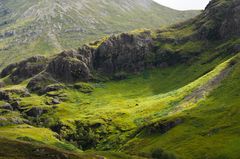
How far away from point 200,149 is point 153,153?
809 inches

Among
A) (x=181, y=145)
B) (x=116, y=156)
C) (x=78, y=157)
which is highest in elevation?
(x=78, y=157)

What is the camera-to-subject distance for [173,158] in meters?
170

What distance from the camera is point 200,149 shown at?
180500 millimetres

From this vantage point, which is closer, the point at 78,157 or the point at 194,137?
the point at 78,157

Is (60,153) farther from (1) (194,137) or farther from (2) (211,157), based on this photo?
(1) (194,137)

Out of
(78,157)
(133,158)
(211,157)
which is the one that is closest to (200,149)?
(211,157)

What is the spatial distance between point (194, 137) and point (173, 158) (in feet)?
108

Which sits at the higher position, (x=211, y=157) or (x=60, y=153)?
(x=60, y=153)

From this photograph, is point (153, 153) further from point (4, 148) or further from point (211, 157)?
point (4, 148)

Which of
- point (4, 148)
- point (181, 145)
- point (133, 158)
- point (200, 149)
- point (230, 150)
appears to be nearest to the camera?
point (4, 148)

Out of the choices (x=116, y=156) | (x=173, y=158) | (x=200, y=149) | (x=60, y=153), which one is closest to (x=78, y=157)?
(x=60, y=153)

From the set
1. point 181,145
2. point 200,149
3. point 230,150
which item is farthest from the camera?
point 181,145

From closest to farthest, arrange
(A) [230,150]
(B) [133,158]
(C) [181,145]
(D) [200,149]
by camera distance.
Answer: (B) [133,158] → (A) [230,150] → (D) [200,149] → (C) [181,145]

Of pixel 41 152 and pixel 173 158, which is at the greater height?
pixel 41 152
